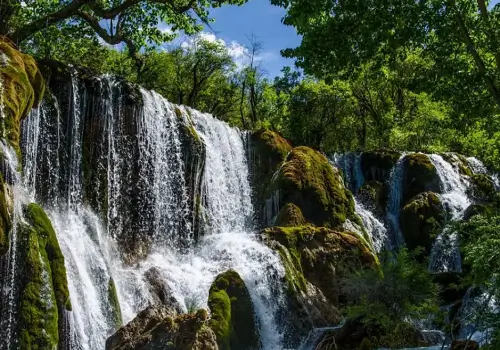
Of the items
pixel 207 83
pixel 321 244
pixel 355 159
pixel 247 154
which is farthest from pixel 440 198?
pixel 207 83

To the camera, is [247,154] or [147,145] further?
[247,154]

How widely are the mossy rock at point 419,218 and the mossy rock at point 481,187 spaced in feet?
11.6

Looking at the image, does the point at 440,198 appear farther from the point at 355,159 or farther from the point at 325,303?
the point at 325,303

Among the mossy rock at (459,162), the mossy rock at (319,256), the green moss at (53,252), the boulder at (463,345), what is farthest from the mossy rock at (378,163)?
the green moss at (53,252)

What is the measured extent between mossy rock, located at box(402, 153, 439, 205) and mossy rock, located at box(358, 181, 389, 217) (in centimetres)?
96

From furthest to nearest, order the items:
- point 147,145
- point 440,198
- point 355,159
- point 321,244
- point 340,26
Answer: point 355,159 → point 440,198 → point 147,145 → point 321,244 → point 340,26

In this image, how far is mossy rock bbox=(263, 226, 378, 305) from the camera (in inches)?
553

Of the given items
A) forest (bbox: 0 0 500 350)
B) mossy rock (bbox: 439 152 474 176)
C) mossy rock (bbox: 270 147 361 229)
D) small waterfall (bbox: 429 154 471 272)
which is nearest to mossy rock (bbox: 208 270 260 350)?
forest (bbox: 0 0 500 350)

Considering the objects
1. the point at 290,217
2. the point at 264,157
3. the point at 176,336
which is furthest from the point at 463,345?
the point at 264,157

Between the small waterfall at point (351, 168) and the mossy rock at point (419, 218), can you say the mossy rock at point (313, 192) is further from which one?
the small waterfall at point (351, 168)

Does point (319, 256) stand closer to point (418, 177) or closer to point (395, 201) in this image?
point (395, 201)

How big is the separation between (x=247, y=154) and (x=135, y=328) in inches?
565

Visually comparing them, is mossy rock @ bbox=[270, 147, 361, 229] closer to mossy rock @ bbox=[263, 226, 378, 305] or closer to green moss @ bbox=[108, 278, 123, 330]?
mossy rock @ bbox=[263, 226, 378, 305]

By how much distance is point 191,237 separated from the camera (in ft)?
58.9
